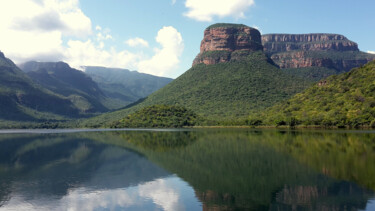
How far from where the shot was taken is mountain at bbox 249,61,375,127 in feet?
390

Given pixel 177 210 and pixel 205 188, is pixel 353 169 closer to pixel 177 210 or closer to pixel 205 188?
pixel 205 188

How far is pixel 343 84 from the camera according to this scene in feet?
490

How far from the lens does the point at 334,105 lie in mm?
133750

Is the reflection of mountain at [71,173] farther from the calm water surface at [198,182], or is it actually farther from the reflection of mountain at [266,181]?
the reflection of mountain at [266,181]

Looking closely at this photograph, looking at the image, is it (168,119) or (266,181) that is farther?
(168,119)

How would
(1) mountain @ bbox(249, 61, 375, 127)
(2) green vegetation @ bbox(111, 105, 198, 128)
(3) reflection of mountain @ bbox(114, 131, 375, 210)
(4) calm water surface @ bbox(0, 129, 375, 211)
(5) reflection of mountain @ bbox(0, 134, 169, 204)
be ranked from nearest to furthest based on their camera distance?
(3) reflection of mountain @ bbox(114, 131, 375, 210) → (4) calm water surface @ bbox(0, 129, 375, 211) → (5) reflection of mountain @ bbox(0, 134, 169, 204) → (1) mountain @ bbox(249, 61, 375, 127) → (2) green vegetation @ bbox(111, 105, 198, 128)

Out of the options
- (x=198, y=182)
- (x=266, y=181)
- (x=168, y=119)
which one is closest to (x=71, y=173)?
(x=198, y=182)

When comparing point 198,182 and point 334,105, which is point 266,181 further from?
point 334,105

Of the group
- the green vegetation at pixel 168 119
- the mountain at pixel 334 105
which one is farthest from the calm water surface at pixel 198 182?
the green vegetation at pixel 168 119

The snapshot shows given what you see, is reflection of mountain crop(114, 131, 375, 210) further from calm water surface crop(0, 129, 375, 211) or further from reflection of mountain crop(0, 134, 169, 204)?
reflection of mountain crop(0, 134, 169, 204)

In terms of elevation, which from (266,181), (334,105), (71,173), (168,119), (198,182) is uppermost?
(334,105)

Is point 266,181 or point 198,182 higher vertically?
point 266,181

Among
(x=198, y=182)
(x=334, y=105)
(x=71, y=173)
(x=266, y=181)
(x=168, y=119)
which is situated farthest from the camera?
(x=168, y=119)

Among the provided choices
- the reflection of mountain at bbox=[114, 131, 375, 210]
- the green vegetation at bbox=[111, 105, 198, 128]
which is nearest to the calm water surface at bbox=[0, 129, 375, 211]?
the reflection of mountain at bbox=[114, 131, 375, 210]
